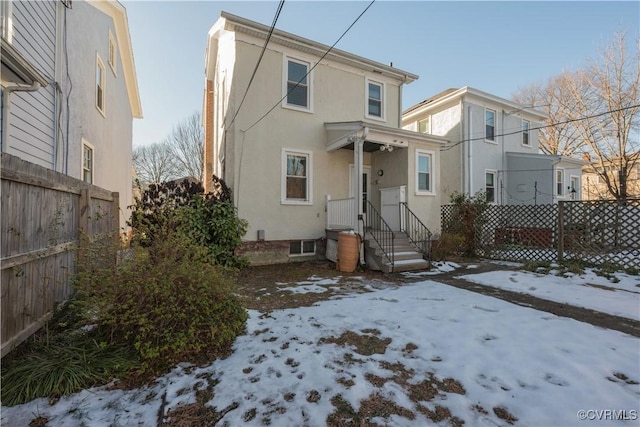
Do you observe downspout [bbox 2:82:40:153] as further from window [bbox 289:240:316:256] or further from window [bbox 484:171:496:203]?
window [bbox 484:171:496:203]

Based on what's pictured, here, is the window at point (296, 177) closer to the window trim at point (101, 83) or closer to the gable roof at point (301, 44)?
the gable roof at point (301, 44)

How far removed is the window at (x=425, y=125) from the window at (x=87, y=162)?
49.8 feet

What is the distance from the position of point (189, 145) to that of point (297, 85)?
20776mm

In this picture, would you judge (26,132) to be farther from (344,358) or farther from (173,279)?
(344,358)

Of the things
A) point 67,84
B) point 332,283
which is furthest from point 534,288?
point 67,84

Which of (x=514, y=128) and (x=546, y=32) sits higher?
(x=546, y=32)

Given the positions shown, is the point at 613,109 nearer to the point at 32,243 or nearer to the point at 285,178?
the point at 285,178

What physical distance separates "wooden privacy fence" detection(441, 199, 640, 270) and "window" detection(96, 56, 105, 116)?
13.0 metres

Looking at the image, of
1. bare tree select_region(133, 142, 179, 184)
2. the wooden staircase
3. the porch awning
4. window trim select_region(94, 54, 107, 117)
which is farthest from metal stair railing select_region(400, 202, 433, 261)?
bare tree select_region(133, 142, 179, 184)

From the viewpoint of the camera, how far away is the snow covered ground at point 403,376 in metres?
2.17

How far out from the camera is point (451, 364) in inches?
114

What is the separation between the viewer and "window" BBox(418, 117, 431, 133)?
16.3 m

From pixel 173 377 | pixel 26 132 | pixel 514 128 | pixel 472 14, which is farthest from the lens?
pixel 514 128

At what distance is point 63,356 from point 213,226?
4813 mm
